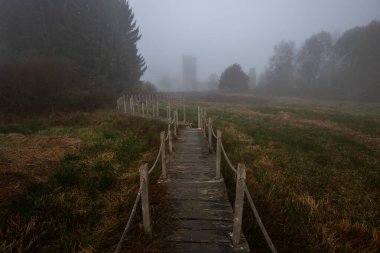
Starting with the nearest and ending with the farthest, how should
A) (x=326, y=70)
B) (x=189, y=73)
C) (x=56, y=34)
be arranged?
1. (x=56, y=34)
2. (x=326, y=70)
3. (x=189, y=73)

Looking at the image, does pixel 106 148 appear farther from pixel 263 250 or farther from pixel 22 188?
pixel 263 250

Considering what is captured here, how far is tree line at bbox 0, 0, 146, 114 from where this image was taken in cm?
1852

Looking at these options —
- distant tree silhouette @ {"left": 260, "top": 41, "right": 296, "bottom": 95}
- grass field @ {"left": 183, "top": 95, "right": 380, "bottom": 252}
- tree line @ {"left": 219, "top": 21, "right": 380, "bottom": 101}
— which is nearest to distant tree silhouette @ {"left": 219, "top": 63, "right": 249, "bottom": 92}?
tree line @ {"left": 219, "top": 21, "right": 380, "bottom": 101}

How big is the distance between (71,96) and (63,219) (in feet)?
52.7

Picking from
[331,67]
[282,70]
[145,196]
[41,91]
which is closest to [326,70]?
[331,67]

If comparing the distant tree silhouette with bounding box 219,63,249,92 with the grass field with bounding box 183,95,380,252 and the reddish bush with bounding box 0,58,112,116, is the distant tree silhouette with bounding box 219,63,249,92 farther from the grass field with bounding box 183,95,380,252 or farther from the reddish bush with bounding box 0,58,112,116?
the grass field with bounding box 183,95,380,252

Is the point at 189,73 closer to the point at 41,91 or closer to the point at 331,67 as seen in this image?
the point at 331,67

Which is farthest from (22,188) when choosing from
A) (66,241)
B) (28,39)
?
(28,39)

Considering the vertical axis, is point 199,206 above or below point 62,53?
below

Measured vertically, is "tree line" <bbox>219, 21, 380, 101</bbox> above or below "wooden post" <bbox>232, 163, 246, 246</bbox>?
above

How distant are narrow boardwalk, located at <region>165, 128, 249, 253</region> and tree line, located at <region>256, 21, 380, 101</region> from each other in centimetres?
5280

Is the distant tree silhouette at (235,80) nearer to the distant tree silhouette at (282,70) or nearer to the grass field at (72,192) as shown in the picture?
the distant tree silhouette at (282,70)

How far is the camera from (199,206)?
543 centimetres

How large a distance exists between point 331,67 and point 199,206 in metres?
71.4
